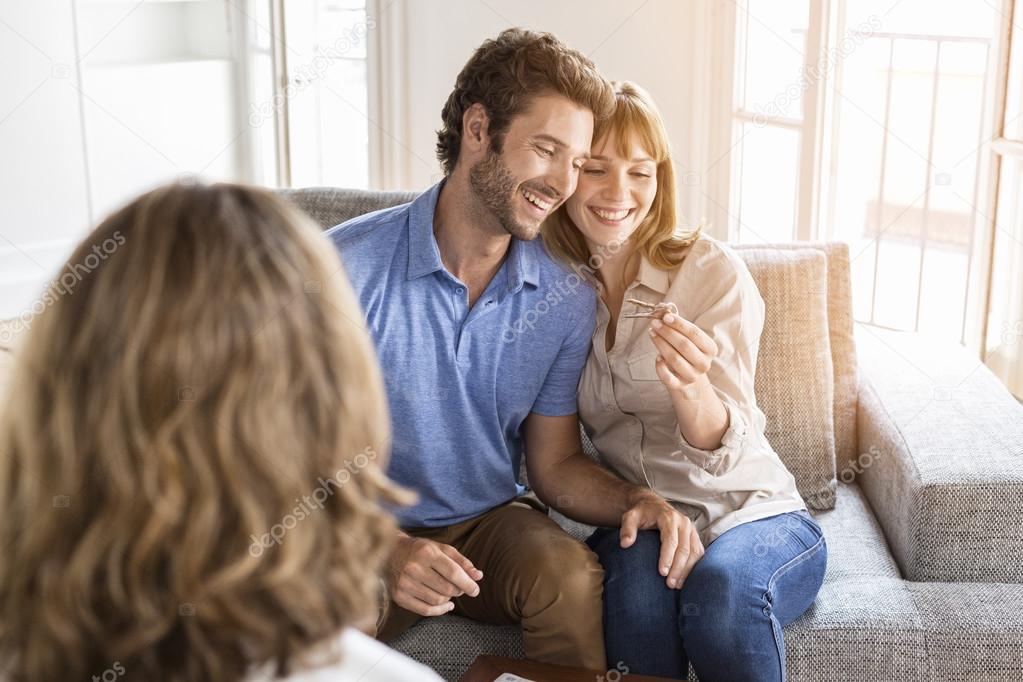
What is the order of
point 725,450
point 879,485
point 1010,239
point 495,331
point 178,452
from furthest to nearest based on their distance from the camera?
1. point 1010,239
2. point 879,485
3. point 495,331
4. point 725,450
5. point 178,452

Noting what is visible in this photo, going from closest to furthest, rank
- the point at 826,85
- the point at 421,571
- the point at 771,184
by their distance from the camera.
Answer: the point at 421,571 < the point at 826,85 < the point at 771,184

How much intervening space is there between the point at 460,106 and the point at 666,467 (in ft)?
2.21

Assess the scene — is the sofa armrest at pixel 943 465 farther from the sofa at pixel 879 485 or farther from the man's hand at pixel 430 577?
the man's hand at pixel 430 577

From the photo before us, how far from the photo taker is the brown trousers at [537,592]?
63.2 inches

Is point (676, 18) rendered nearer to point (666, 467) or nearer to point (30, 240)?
point (666, 467)

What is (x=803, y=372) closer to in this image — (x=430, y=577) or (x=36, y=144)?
(x=430, y=577)

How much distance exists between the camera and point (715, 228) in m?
3.23

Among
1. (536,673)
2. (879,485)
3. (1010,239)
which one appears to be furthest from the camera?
(1010,239)

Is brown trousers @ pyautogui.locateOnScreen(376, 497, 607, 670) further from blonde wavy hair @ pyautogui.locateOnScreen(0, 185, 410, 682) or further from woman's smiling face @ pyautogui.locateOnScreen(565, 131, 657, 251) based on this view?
blonde wavy hair @ pyautogui.locateOnScreen(0, 185, 410, 682)

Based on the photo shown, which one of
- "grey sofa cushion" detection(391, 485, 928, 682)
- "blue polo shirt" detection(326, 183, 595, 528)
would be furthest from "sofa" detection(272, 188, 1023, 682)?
"blue polo shirt" detection(326, 183, 595, 528)

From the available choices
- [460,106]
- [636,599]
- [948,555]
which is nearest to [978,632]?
[948,555]

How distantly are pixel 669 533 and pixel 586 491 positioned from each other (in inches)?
7.2

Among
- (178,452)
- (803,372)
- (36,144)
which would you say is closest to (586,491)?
(803,372)

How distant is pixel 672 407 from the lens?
1.77m
